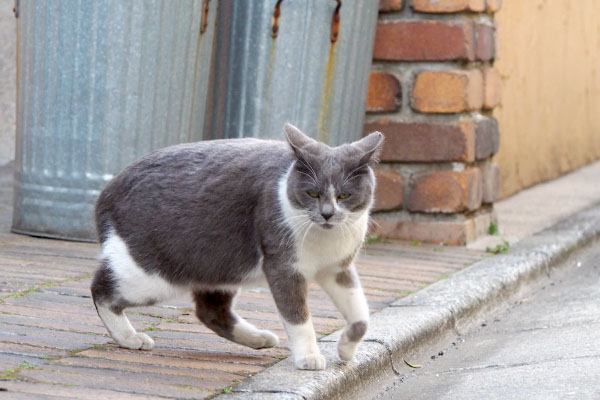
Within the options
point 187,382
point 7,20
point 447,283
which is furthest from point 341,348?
point 7,20

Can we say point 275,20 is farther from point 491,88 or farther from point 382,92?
point 491,88

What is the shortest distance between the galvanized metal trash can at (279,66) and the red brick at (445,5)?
403mm

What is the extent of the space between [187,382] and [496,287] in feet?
6.08

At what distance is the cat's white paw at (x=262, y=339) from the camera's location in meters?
3.15

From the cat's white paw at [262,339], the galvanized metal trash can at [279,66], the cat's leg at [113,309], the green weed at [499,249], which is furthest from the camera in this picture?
the green weed at [499,249]

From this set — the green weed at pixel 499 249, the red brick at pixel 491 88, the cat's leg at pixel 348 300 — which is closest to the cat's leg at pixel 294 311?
the cat's leg at pixel 348 300

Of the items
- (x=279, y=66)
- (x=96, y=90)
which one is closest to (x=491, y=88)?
(x=279, y=66)

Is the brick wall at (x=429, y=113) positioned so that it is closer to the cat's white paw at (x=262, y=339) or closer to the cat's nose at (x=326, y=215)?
the cat's white paw at (x=262, y=339)

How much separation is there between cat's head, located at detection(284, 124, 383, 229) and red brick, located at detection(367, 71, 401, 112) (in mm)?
2196

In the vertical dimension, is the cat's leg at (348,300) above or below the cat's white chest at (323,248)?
below

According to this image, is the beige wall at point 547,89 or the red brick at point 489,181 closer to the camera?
the red brick at point 489,181

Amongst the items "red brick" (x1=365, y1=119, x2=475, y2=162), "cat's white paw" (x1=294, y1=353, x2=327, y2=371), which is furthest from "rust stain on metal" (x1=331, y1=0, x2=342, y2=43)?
"cat's white paw" (x1=294, y1=353, x2=327, y2=371)

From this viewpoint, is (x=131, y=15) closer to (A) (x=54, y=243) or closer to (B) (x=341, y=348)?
(A) (x=54, y=243)

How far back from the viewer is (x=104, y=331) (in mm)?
3264
